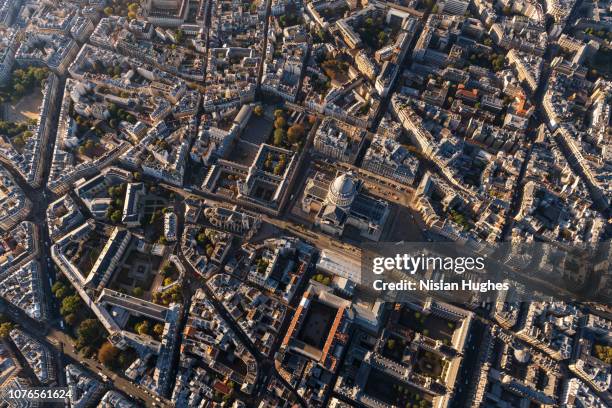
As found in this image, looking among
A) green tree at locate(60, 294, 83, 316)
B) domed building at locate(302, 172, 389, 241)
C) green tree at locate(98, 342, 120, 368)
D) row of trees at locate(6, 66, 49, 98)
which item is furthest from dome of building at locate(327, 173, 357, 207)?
row of trees at locate(6, 66, 49, 98)

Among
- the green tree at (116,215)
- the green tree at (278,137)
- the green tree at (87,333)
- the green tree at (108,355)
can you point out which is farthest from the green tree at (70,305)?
the green tree at (278,137)

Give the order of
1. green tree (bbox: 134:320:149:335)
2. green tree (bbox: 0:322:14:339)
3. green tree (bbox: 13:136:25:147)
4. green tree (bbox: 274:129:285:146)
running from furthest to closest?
green tree (bbox: 274:129:285:146) < green tree (bbox: 13:136:25:147) < green tree (bbox: 134:320:149:335) < green tree (bbox: 0:322:14:339)

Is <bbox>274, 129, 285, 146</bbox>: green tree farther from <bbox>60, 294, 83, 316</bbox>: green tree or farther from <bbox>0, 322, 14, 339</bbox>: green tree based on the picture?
<bbox>0, 322, 14, 339</bbox>: green tree

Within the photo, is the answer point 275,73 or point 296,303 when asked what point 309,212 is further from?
point 275,73

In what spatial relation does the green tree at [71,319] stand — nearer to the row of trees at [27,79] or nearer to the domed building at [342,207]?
the domed building at [342,207]

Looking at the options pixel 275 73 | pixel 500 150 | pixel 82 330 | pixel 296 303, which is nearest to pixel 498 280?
pixel 500 150

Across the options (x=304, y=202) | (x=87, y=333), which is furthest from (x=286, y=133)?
(x=87, y=333)

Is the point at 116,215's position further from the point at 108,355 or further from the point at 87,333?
the point at 108,355

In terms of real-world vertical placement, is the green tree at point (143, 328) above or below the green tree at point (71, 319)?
above
